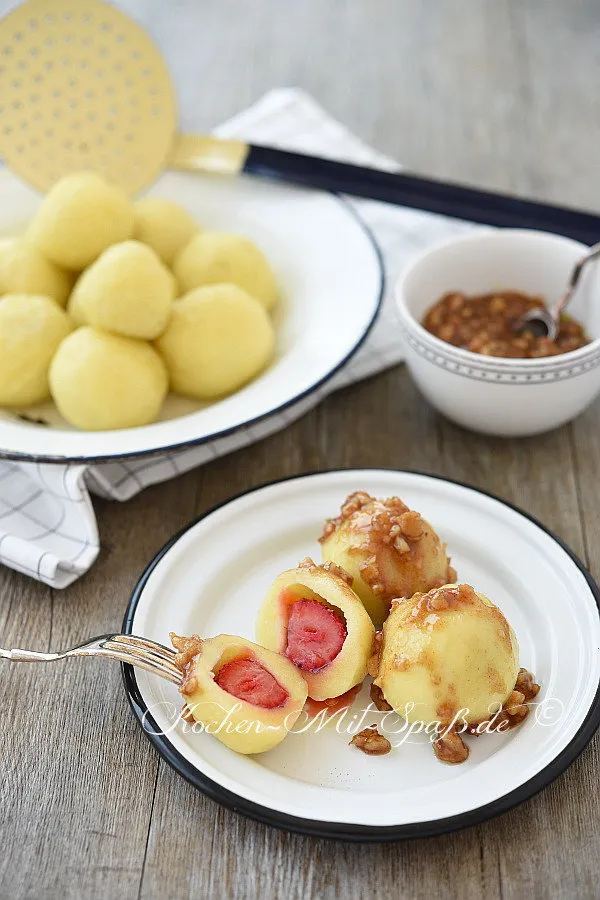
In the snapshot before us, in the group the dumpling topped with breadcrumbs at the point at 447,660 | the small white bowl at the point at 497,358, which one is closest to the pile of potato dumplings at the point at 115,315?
the small white bowl at the point at 497,358

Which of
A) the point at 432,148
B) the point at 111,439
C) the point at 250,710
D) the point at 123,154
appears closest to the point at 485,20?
the point at 432,148

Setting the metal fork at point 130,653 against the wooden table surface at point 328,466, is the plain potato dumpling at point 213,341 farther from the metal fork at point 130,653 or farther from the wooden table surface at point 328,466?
the metal fork at point 130,653

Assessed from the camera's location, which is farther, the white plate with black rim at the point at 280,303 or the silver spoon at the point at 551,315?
the silver spoon at the point at 551,315

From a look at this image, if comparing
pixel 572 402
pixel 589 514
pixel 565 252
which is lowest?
pixel 589 514

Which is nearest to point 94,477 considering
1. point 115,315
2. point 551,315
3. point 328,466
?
point 115,315

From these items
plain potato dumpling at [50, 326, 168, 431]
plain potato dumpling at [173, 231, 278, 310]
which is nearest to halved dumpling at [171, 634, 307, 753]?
plain potato dumpling at [50, 326, 168, 431]

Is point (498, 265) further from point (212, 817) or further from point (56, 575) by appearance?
point (212, 817)

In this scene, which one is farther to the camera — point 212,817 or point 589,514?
point 589,514
